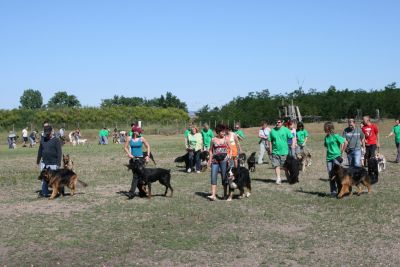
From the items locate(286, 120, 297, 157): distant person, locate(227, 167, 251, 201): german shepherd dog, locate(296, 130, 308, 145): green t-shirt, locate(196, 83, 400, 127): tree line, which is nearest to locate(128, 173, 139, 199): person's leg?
locate(227, 167, 251, 201): german shepherd dog

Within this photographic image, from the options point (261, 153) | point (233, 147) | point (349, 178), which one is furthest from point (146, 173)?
point (261, 153)

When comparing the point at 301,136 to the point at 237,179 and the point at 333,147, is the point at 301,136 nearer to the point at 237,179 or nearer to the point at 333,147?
the point at 333,147

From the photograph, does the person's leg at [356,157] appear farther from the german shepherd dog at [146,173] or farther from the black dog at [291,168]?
the german shepherd dog at [146,173]

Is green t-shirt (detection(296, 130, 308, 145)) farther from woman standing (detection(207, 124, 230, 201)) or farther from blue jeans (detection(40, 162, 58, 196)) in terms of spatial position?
blue jeans (detection(40, 162, 58, 196))

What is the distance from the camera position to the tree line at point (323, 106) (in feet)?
194

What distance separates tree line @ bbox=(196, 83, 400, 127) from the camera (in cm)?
5919

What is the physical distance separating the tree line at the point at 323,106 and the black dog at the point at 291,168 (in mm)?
45517

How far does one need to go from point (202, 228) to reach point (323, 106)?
186ft

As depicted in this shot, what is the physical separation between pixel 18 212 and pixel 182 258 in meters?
4.83

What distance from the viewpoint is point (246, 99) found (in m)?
70.4

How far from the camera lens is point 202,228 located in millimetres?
8547

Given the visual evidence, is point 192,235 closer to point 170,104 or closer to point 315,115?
point 315,115

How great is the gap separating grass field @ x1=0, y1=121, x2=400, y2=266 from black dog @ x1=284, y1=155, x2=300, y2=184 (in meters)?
0.30

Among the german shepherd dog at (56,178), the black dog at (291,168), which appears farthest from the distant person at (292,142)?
the german shepherd dog at (56,178)
